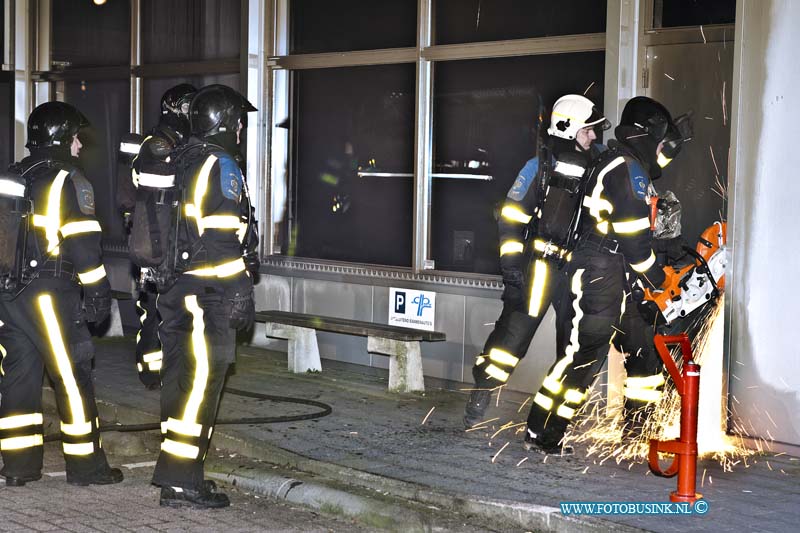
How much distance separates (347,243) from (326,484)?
463cm

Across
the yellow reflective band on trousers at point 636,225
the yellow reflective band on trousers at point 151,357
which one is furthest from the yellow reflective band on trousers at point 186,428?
the yellow reflective band on trousers at point 151,357

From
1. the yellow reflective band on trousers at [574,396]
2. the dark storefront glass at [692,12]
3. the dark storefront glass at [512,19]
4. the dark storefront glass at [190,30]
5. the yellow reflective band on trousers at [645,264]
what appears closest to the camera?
the yellow reflective band on trousers at [645,264]

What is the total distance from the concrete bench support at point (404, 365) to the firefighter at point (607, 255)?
7.33 ft

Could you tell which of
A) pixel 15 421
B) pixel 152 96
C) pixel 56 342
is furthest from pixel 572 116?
pixel 152 96

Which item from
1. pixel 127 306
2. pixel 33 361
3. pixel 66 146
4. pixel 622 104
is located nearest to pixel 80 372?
pixel 33 361

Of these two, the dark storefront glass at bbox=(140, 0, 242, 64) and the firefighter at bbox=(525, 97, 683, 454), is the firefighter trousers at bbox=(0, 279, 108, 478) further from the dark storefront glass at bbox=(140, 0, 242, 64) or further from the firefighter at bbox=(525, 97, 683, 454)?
the dark storefront glass at bbox=(140, 0, 242, 64)

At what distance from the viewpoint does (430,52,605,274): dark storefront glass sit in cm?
996

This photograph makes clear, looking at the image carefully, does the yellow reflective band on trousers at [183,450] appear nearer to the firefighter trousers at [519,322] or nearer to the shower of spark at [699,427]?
the firefighter trousers at [519,322]

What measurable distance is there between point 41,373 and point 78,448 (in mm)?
494

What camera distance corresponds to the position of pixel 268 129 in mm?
12180

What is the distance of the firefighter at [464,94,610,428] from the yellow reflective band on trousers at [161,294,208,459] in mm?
2161

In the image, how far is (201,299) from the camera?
266 inches

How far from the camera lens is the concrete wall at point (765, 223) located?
7.82 m

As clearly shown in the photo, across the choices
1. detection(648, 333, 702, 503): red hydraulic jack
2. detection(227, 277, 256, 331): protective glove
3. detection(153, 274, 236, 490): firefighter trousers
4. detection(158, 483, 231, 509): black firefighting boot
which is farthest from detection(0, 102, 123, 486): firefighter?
detection(648, 333, 702, 503): red hydraulic jack
